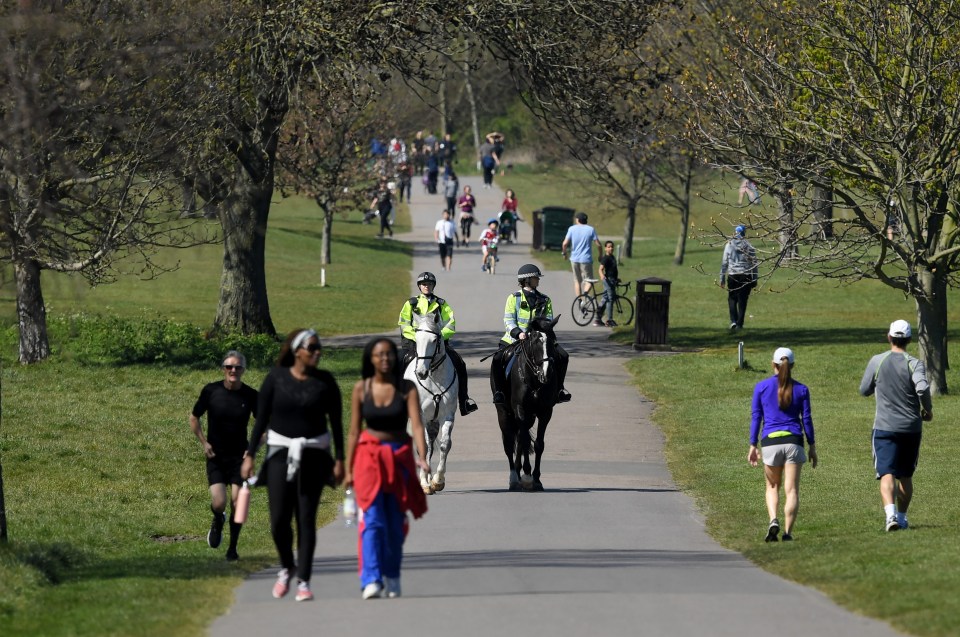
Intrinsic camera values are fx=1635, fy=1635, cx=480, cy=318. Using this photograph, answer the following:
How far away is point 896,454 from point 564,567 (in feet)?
12.1

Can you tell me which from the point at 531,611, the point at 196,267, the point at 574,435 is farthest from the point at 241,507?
the point at 196,267

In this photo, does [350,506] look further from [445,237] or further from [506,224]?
[506,224]

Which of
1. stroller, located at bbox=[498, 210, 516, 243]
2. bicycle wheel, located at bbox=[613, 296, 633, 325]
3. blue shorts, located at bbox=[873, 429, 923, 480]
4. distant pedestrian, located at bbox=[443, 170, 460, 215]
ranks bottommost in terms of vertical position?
bicycle wheel, located at bbox=[613, 296, 633, 325]

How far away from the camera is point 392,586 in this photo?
10.8 metres

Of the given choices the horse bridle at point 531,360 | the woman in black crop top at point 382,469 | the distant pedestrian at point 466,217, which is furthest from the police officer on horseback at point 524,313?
the distant pedestrian at point 466,217

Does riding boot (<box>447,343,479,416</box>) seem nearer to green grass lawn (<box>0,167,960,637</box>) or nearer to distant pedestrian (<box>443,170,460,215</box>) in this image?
green grass lawn (<box>0,167,960,637</box>)

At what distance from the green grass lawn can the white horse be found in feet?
4.45

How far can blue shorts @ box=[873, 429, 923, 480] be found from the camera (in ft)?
47.3

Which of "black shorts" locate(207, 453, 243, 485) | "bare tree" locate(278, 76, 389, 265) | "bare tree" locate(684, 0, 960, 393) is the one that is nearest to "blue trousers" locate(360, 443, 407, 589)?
"black shorts" locate(207, 453, 243, 485)

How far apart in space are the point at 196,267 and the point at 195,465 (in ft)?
90.0

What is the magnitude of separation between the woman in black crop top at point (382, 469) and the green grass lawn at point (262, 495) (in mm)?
1069

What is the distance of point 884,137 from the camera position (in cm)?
2397

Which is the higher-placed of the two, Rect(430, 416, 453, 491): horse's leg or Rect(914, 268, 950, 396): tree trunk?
Rect(914, 268, 950, 396): tree trunk

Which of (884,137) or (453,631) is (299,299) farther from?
(453,631)
